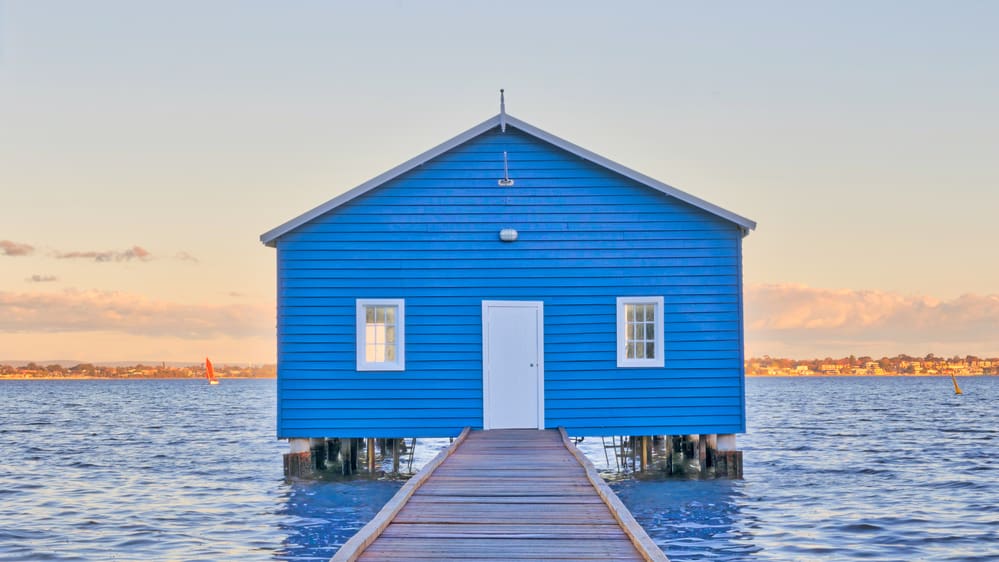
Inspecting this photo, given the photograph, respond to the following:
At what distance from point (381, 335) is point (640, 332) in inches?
179

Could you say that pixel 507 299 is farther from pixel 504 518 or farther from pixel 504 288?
pixel 504 518

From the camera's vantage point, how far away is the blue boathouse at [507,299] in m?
18.9

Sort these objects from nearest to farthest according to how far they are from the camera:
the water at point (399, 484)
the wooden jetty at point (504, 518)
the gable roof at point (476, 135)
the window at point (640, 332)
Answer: the wooden jetty at point (504, 518) → the water at point (399, 484) → the gable roof at point (476, 135) → the window at point (640, 332)

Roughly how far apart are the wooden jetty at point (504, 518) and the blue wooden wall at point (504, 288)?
14.5 ft

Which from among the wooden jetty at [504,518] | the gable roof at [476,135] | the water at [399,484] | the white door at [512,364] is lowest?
the water at [399,484]

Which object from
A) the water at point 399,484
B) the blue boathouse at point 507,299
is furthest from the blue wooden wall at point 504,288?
the water at point 399,484

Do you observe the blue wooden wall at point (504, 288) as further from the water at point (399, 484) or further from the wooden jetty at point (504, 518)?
the wooden jetty at point (504, 518)

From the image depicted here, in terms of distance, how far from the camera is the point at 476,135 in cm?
1895

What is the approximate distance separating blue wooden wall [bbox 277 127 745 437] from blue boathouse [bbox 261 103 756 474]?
2 centimetres

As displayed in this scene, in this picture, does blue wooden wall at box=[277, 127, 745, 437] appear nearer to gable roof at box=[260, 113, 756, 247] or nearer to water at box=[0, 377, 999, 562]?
gable roof at box=[260, 113, 756, 247]

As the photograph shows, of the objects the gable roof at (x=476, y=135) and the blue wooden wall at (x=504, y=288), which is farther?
the blue wooden wall at (x=504, y=288)

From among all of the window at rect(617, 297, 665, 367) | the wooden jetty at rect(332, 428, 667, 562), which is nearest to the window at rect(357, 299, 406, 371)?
the window at rect(617, 297, 665, 367)

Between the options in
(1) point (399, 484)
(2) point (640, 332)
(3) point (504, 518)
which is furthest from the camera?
(1) point (399, 484)

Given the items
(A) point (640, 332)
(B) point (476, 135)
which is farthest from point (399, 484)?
(B) point (476, 135)
